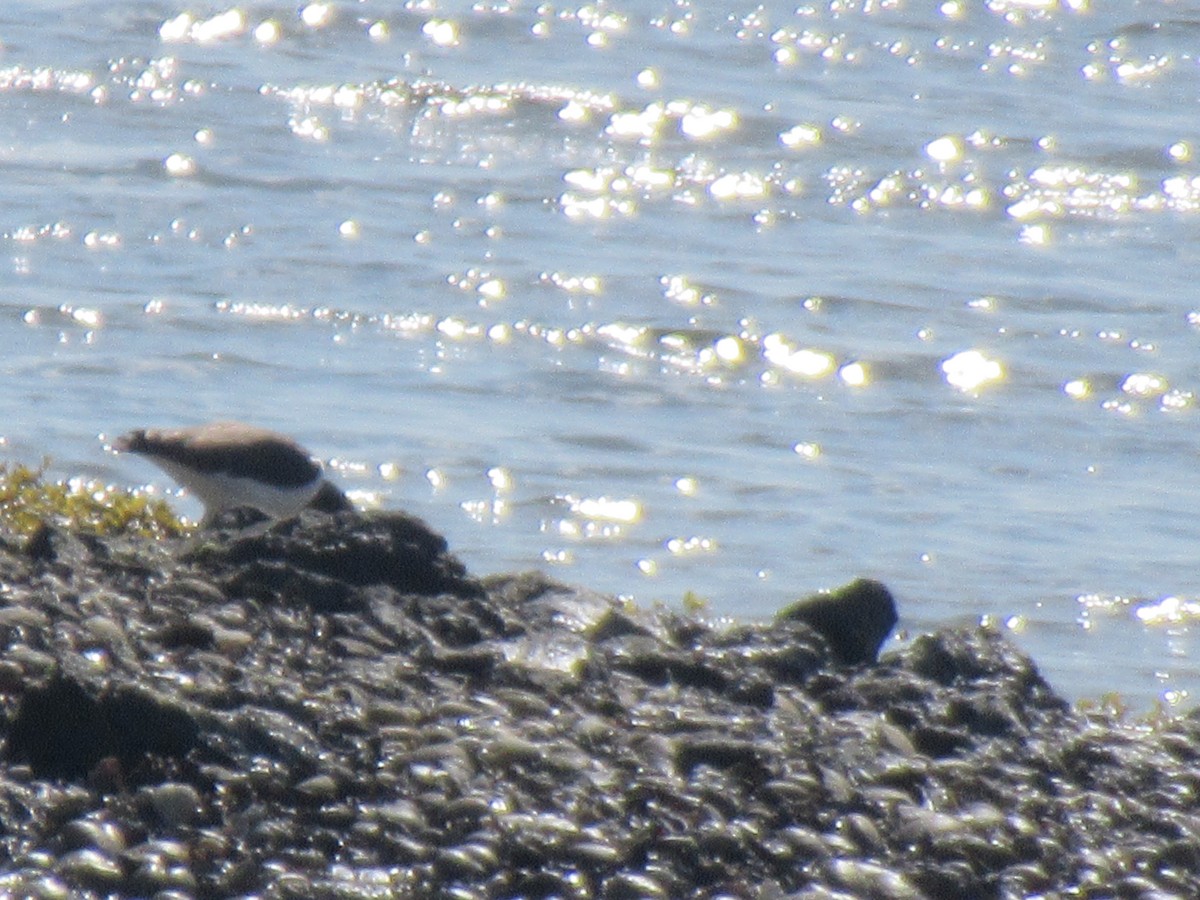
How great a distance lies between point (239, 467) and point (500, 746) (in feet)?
9.95

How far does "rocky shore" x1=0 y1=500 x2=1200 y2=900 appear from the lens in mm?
6020

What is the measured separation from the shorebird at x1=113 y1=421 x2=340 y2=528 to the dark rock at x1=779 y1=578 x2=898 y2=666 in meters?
2.01

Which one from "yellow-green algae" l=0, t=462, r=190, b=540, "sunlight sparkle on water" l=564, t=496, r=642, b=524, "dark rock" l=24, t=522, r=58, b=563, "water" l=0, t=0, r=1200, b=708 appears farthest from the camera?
"sunlight sparkle on water" l=564, t=496, r=642, b=524

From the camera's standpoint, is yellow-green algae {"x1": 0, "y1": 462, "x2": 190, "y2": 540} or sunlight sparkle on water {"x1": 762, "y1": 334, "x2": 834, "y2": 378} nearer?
yellow-green algae {"x1": 0, "y1": 462, "x2": 190, "y2": 540}

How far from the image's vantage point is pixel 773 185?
70.0 ft

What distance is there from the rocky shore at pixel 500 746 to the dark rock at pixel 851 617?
11 millimetres

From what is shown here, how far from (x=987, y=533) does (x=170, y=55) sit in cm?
1365

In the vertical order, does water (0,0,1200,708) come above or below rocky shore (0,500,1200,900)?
above

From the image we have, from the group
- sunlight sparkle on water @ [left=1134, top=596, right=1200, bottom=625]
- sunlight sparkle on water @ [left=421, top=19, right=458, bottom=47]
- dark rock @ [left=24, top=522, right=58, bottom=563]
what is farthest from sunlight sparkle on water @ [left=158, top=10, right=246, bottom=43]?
dark rock @ [left=24, top=522, right=58, bottom=563]

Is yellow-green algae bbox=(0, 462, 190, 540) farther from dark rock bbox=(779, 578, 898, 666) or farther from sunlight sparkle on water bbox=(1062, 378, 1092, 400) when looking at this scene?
sunlight sparkle on water bbox=(1062, 378, 1092, 400)

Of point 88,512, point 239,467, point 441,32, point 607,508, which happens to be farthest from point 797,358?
point 441,32

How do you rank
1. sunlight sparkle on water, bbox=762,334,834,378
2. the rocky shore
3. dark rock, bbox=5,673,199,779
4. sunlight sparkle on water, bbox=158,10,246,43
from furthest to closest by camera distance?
sunlight sparkle on water, bbox=158,10,246,43 → sunlight sparkle on water, bbox=762,334,834,378 → dark rock, bbox=5,673,199,779 → the rocky shore

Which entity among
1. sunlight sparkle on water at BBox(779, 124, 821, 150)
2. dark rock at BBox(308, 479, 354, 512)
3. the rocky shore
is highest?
sunlight sparkle on water at BBox(779, 124, 821, 150)

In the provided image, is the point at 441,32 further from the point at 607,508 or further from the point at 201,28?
the point at 607,508
